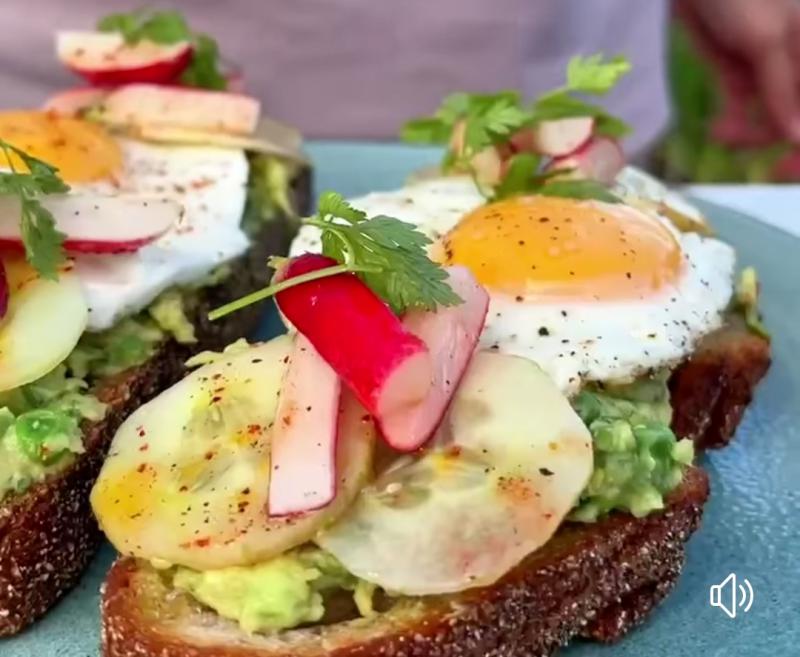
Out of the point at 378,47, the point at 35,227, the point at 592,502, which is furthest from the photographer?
the point at 378,47

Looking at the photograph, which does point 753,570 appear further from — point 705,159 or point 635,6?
point 705,159

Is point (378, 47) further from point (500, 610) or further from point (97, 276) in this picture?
point (500, 610)

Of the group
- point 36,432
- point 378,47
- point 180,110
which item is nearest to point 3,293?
point 36,432

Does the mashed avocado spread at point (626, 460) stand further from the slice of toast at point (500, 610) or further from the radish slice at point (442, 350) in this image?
the radish slice at point (442, 350)

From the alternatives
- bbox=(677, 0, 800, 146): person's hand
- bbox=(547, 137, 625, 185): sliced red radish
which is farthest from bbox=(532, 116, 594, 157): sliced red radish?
bbox=(677, 0, 800, 146): person's hand

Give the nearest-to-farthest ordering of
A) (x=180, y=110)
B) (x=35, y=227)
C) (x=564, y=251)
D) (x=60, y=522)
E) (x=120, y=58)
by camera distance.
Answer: (x=60, y=522)
(x=35, y=227)
(x=564, y=251)
(x=180, y=110)
(x=120, y=58)

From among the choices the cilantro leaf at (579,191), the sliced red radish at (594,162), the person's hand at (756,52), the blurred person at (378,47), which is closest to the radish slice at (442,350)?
the cilantro leaf at (579,191)

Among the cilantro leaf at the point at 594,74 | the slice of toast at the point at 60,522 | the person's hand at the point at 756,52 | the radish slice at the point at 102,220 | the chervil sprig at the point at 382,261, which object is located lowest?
the person's hand at the point at 756,52
